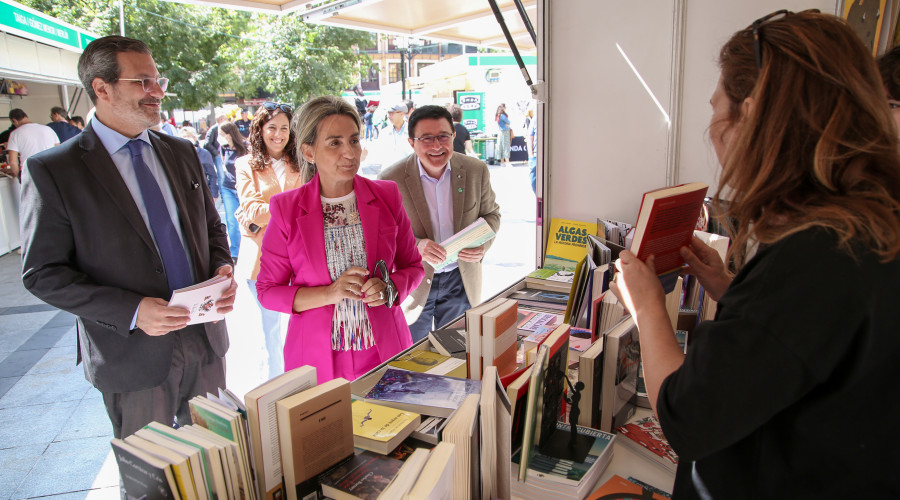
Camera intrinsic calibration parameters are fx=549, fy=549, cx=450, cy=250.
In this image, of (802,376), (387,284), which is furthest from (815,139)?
(387,284)

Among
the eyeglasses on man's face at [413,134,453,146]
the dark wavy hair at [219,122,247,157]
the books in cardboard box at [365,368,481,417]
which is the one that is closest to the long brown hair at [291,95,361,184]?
the eyeglasses on man's face at [413,134,453,146]

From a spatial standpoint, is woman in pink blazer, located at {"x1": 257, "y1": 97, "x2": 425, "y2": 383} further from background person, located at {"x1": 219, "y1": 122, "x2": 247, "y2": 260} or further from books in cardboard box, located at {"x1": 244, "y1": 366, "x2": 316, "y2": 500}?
background person, located at {"x1": 219, "y1": 122, "x2": 247, "y2": 260}

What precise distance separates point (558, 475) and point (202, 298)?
4.68 feet

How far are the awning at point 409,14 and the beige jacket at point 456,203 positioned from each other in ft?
4.18

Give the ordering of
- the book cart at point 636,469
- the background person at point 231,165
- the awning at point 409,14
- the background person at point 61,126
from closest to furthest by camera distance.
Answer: the book cart at point 636,469
the awning at point 409,14
the background person at point 231,165
the background person at point 61,126

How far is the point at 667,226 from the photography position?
4.36 ft

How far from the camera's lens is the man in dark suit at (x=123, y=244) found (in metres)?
1.93

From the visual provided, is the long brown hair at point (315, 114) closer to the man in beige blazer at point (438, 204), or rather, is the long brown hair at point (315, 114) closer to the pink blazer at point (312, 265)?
the pink blazer at point (312, 265)

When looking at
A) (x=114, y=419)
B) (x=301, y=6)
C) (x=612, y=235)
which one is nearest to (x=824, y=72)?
(x=612, y=235)

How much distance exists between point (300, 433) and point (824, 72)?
118cm

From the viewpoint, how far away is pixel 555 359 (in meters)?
1.46

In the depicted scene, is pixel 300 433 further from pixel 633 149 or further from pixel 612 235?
pixel 633 149

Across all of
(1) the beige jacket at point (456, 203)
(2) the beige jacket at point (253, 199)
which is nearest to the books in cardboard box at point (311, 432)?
(1) the beige jacket at point (456, 203)

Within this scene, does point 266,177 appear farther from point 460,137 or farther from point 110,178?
→ point 460,137
